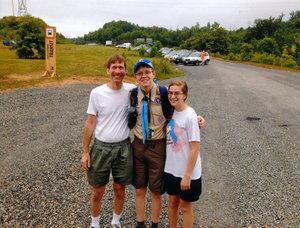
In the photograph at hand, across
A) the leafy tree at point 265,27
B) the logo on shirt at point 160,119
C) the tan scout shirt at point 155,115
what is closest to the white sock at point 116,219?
the tan scout shirt at point 155,115

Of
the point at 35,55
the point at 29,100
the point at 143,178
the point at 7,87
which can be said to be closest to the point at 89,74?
the point at 7,87

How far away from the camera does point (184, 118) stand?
2.32m

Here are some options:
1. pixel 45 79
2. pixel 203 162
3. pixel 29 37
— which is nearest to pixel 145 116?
pixel 203 162

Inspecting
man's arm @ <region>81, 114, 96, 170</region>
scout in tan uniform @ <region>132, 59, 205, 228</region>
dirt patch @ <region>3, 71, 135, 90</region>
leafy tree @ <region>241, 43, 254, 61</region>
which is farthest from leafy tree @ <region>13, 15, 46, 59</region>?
leafy tree @ <region>241, 43, 254, 61</region>

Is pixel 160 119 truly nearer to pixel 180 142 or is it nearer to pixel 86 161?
pixel 180 142

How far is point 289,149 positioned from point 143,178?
437 cm

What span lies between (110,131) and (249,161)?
136 inches

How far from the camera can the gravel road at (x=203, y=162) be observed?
10.3 ft

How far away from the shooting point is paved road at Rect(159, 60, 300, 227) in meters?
3.22

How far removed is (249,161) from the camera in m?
4.81

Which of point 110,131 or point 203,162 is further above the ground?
point 110,131

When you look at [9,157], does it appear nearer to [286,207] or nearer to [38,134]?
[38,134]

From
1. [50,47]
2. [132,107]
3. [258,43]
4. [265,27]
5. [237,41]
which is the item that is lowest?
[132,107]

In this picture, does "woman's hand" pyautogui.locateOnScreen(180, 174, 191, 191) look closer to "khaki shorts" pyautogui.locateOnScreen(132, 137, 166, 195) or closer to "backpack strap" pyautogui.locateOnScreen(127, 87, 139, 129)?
"khaki shorts" pyautogui.locateOnScreen(132, 137, 166, 195)
